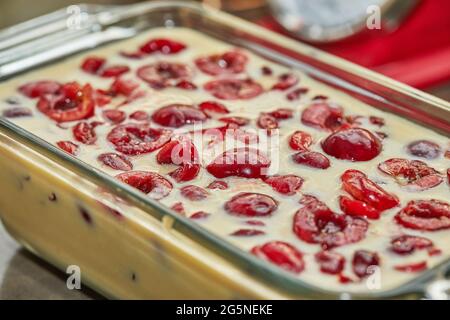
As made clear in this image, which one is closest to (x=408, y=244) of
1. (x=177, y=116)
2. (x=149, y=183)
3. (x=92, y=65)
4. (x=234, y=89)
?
(x=149, y=183)

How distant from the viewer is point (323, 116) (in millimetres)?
1651

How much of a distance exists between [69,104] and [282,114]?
1.35 ft

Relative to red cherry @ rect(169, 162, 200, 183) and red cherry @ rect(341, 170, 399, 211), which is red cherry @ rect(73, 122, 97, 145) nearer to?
red cherry @ rect(169, 162, 200, 183)

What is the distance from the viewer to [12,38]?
6.24ft

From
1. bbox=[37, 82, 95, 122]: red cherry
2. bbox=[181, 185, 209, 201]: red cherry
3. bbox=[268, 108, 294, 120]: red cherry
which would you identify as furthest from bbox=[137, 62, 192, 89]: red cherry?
bbox=[181, 185, 209, 201]: red cherry

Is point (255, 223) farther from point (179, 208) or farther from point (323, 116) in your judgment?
point (323, 116)

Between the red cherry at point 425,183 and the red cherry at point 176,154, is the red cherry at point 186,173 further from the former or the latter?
the red cherry at point 425,183

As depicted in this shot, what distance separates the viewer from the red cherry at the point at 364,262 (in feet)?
3.88

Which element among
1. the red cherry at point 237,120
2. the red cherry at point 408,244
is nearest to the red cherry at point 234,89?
the red cherry at point 237,120

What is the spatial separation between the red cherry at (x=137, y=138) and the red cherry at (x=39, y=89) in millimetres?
220

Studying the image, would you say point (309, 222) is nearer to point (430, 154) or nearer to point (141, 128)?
point (430, 154)

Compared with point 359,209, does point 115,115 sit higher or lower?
higher

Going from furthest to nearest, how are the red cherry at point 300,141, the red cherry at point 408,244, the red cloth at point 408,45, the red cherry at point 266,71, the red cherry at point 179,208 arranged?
1. the red cloth at point 408,45
2. the red cherry at point 266,71
3. the red cherry at point 300,141
4. the red cherry at point 179,208
5. the red cherry at point 408,244
